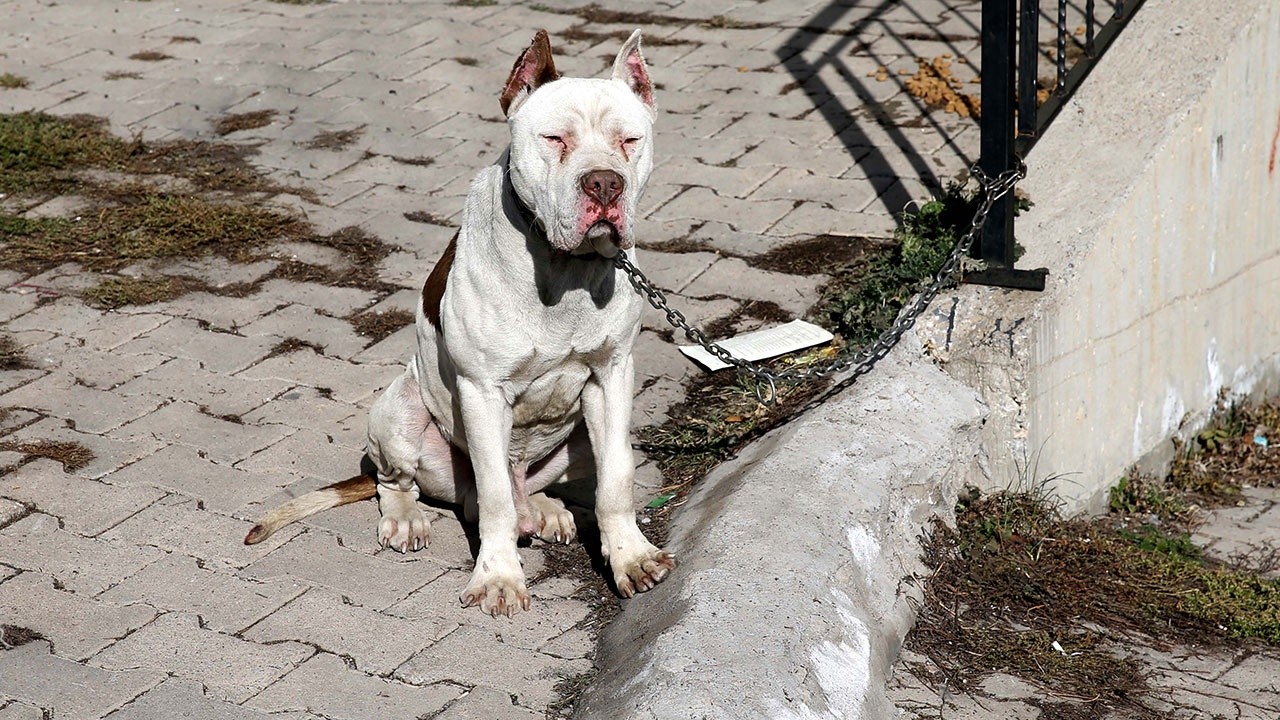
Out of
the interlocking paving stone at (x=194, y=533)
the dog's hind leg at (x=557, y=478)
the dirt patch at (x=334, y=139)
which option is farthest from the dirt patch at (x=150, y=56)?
the dog's hind leg at (x=557, y=478)

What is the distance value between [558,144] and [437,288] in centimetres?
83

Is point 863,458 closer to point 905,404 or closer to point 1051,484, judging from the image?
point 905,404

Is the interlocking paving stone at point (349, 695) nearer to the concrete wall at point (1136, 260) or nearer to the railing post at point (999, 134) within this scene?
the concrete wall at point (1136, 260)

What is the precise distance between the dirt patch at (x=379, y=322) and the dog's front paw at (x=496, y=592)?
2.12 metres

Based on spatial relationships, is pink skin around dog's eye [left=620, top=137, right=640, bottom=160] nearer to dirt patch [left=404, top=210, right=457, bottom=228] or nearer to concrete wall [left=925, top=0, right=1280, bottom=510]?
concrete wall [left=925, top=0, right=1280, bottom=510]

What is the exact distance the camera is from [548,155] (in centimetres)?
388

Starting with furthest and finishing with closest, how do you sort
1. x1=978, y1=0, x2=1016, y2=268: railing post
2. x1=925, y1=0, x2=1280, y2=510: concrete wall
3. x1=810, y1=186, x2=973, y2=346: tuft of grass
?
x1=810, y1=186, x2=973, y2=346: tuft of grass < x1=925, y1=0, x2=1280, y2=510: concrete wall < x1=978, y1=0, x2=1016, y2=268: railing post

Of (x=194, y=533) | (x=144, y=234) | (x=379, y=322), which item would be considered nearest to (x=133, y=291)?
(x=144, y=234)

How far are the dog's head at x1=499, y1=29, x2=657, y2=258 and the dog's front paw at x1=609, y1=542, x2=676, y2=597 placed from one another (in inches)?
39.0

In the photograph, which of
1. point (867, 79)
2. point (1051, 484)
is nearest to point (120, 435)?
point (1051, 484)

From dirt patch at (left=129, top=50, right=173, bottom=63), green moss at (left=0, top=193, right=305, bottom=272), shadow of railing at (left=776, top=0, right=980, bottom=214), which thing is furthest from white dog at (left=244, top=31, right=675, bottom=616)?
dirt patch at (left=129, top=50, right=173, bottom=63)

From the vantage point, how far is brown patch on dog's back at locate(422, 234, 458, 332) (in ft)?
14.6

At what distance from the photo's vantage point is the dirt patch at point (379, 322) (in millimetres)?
6348

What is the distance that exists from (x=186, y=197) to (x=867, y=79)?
13.5ft
